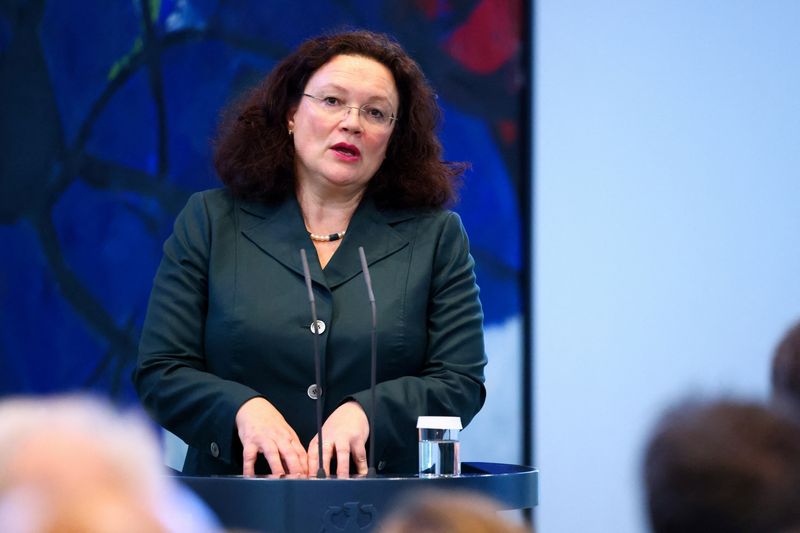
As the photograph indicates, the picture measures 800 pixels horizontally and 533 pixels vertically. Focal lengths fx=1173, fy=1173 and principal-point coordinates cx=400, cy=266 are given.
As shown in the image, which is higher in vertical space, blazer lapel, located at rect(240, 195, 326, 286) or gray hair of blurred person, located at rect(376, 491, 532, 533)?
blazer lapel, located at rect(240, 195, 326, 286)

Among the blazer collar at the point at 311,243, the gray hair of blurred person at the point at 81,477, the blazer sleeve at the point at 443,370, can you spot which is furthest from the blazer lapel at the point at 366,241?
the gray hair of blurred person at the point at 81,477

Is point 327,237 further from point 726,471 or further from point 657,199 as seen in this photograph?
point 657,199

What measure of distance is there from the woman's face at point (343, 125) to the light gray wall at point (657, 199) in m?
1.67

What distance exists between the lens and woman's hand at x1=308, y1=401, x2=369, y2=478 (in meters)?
2.12

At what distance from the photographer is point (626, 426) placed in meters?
4.15

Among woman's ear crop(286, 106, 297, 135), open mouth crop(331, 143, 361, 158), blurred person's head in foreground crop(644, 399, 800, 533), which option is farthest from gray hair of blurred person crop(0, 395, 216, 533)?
woman's ear crop(286, 106, 297, 135)

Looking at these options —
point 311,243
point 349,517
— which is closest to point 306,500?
point 349,517

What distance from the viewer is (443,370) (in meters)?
2.41

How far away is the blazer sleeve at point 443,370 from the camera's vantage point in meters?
2.25

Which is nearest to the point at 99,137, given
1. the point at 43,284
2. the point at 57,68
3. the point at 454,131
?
the point at 57,68

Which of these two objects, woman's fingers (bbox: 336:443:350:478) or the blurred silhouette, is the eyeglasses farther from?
the blurred silhouette

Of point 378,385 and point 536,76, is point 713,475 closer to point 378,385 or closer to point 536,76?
point 378,385

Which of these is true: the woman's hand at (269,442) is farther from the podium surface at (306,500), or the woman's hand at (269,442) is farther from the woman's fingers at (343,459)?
the podium surface at (306,500)

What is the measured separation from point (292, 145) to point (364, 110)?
198 millimetres
